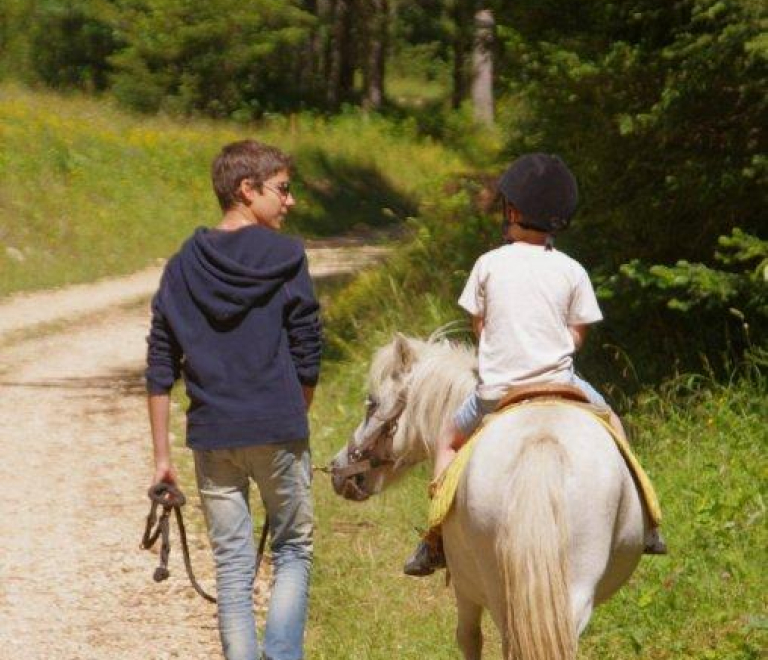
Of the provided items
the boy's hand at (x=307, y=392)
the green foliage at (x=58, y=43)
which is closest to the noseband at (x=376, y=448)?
the boy's hand at (x=307, y=392)

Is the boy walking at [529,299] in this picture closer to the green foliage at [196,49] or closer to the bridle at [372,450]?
the bridle at [372,450]

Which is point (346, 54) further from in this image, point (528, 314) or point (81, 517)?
point (528, 314)

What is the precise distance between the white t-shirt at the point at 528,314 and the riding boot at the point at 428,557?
1.91 ft

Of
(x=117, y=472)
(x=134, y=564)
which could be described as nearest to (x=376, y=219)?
(x=117, y=472)

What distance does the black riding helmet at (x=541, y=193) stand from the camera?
559cm

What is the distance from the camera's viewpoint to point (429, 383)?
20.2 feet

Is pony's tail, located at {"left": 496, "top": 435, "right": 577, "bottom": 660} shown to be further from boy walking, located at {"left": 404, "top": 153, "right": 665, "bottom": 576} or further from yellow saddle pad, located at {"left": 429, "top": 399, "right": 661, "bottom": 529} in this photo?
boy walking, located at {"left": 404, "top": 153, "right": 665, "bottom": 576}

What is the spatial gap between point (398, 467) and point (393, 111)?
3994cm

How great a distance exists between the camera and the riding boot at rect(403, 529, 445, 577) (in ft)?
18.9

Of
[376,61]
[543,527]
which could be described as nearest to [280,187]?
[543,527]

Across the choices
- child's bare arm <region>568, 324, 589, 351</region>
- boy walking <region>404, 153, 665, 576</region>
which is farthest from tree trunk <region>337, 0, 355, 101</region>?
child's bare arm <region>568, 324, 589, 351</region>

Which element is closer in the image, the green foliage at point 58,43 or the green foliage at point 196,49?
the green foliage at point 196,49

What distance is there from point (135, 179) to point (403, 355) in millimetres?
24859

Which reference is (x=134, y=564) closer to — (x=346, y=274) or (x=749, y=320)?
(x=749, y=320)
